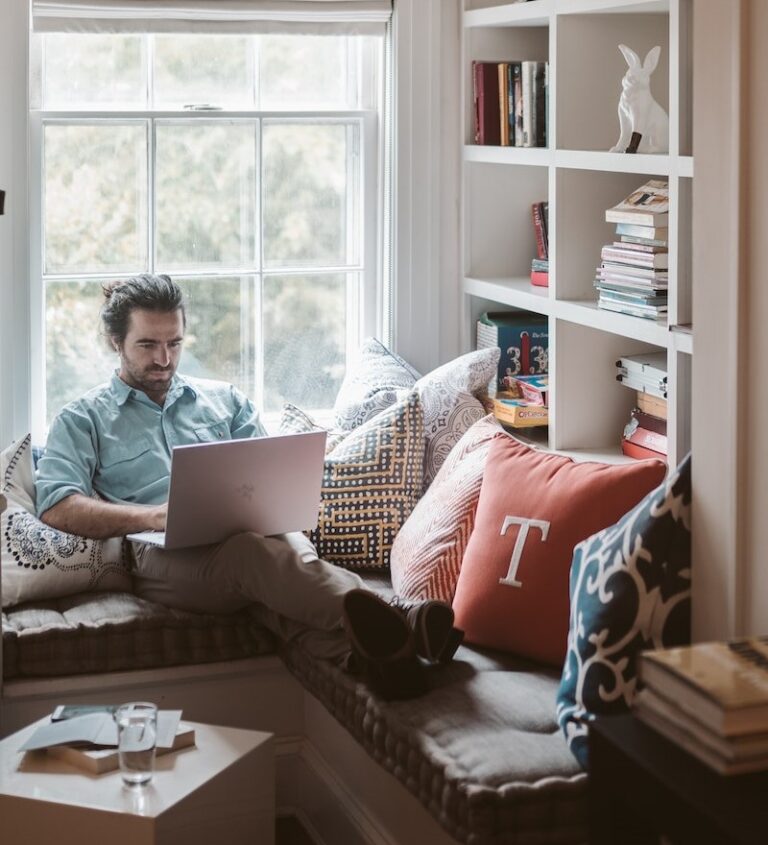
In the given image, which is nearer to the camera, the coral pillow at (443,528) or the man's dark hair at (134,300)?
the coral pillow at (443,528)

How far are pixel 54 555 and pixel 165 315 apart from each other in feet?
2.30

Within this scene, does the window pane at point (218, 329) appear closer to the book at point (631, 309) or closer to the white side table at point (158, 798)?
the book at point (631, 309)

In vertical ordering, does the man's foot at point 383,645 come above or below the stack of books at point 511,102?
below

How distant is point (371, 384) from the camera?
11.8ft

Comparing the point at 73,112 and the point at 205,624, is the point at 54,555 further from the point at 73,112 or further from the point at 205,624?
the point at 73,112

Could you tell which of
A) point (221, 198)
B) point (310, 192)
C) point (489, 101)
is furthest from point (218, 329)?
point (489, 101)

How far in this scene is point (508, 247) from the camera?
3881mm

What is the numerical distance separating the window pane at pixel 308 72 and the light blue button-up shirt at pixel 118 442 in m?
0.97

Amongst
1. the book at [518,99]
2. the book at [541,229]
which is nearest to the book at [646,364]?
the book at [541,229]

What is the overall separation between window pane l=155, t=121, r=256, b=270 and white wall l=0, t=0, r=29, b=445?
1.38 feet

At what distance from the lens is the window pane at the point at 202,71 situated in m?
3.63

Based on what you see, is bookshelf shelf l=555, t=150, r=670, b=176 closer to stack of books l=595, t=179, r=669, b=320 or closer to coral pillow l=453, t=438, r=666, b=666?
stack of books l=595, t=179, r=669, b=320

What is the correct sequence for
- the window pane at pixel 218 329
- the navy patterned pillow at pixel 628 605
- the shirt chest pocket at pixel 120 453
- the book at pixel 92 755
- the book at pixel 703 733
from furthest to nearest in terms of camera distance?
the window pane at pixel 218 329, the shirt chest pocket at pixel 120 453, the book at pixel 92 755, the navy patterned pillow at pixel 628 605, the book at pixel 703 733

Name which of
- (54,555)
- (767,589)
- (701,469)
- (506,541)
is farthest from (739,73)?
(54,555)
